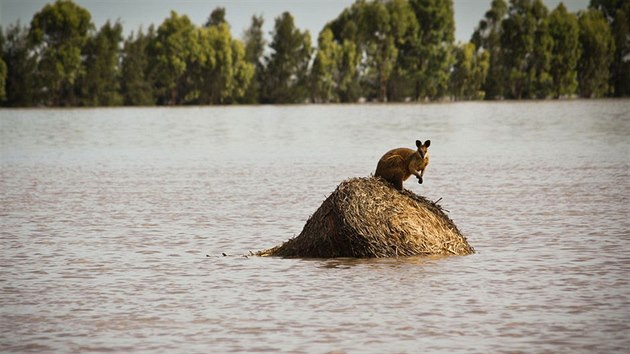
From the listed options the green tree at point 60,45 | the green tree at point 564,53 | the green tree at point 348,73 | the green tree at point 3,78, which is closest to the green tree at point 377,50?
the green tree at point 348,73

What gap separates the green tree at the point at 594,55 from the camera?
14588 cm

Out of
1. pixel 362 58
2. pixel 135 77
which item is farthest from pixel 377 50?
pixel 135 77

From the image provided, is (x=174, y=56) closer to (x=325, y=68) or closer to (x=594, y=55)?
(x=325, y=68)

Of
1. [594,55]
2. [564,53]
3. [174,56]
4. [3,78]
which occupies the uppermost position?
[564,53]

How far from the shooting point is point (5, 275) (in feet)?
43.1

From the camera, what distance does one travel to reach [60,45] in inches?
5034

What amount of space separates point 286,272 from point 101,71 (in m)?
121

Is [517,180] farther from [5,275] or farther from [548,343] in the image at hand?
[548,343]

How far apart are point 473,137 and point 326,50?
9115cm

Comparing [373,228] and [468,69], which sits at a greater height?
[468,69]

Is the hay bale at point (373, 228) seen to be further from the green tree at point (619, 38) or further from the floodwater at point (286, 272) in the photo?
the green tree at point (619, 38)

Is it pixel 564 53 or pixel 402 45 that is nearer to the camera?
pixel 564 53

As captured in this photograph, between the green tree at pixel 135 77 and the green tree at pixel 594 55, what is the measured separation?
55.6m

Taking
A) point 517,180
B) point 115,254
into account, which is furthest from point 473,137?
point 115,254
